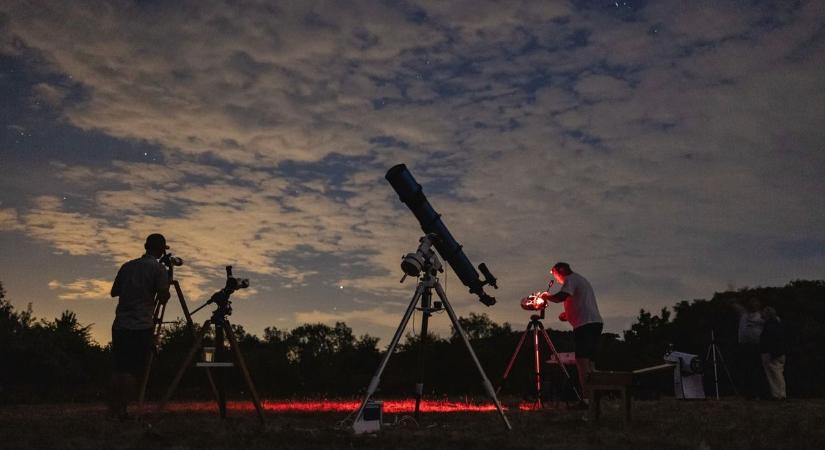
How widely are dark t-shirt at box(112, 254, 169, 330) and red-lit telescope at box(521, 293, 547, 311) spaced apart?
6.12 meters

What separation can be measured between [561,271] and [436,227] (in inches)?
174

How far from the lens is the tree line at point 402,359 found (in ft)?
60.4

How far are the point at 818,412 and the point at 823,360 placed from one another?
9752 millimetres

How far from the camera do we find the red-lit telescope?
11.8 metres

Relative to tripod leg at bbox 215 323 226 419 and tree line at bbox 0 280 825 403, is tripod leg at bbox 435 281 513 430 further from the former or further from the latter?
tree line at bbox 0 280 825 403

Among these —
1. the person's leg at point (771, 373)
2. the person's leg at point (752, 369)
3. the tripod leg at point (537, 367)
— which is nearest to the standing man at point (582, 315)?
the tripod leg at point (537, 367)

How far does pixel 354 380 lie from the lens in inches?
784

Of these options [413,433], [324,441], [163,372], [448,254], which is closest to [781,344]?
[448,254]

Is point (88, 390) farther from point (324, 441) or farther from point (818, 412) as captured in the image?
point (818, 412)

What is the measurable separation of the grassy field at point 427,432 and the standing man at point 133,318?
23.4 inches

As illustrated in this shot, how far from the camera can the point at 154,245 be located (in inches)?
371

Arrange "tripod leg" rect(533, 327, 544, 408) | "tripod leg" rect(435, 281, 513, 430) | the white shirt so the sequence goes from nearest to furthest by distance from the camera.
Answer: "tripod leg" rect(435, 281, 513, 430), the white shirt, "tripod leg" rect(533, 327, 544, 408)

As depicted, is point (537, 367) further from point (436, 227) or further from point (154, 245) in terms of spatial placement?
point (154, 245)

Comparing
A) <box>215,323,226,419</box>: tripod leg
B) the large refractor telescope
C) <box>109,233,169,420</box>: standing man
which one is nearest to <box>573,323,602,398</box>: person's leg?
the large refractor telescope
